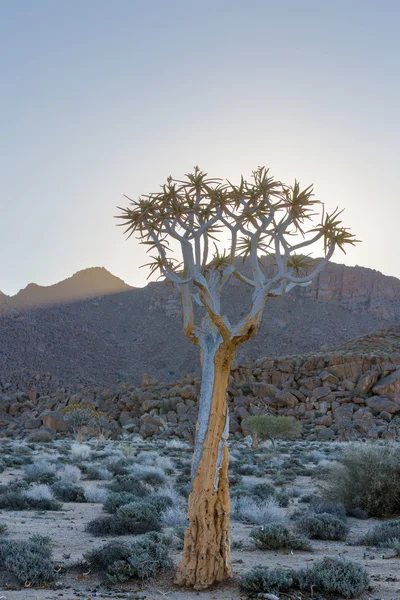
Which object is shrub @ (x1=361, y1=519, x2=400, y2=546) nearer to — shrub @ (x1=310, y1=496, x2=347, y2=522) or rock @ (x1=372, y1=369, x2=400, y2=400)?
shrub @ (x1=310, y1=496, x2=347, y2=522)

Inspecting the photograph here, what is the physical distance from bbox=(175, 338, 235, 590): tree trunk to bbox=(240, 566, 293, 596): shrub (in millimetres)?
366

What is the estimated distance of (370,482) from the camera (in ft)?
44.0

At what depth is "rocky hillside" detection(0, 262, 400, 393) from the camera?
69.6m

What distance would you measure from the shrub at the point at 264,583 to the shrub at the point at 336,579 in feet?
0.75

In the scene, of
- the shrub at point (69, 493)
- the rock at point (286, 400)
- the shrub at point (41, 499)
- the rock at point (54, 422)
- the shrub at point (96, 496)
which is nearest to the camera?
the shrub at point (41, 499)

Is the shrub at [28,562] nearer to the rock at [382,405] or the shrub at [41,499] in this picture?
the shrub at [41,499]

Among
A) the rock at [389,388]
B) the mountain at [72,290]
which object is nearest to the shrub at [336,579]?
the rock at [389,388]

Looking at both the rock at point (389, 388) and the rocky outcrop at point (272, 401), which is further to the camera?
A: the rock at point (389, 388)

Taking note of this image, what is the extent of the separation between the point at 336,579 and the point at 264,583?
88cm

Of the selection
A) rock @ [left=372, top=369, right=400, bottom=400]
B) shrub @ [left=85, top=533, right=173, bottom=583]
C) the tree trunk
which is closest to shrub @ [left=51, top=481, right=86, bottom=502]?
shrub @ [left=85, top=533, right=173, bottom=583]

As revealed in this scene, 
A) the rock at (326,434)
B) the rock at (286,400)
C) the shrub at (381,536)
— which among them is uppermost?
the rock at (286,400)

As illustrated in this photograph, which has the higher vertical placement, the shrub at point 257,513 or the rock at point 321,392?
the rock at point 321,392

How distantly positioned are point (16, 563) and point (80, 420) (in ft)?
103

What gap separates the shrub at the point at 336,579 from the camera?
7.01m
